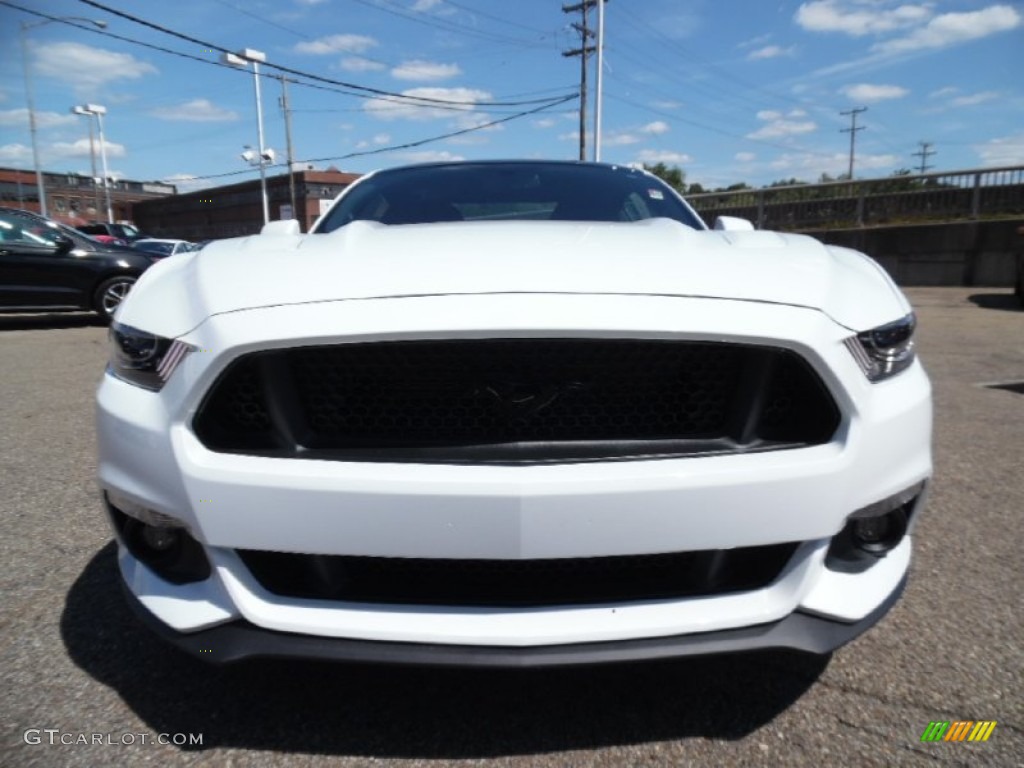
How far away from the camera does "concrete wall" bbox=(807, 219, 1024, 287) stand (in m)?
12.0

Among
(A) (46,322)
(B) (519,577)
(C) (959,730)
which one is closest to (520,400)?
(B) (519,577)

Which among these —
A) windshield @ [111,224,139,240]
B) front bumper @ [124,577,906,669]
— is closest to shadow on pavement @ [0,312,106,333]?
front bumper @ [124,577,906,669]

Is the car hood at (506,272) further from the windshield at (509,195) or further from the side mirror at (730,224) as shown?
the windshield at (509,195)

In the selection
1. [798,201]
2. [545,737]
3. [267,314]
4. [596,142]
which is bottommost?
[545,737]

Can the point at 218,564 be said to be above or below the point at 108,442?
below

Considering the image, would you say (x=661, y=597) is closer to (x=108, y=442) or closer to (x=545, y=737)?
(x=545, y=737)

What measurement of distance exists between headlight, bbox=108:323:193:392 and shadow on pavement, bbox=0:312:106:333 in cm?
949

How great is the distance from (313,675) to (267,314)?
931mm

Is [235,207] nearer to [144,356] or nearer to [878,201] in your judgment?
[878,201]

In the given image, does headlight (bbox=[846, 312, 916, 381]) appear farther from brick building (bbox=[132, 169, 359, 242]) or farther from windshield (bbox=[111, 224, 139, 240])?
brick building (bbox=[132, 169, 359, 242])

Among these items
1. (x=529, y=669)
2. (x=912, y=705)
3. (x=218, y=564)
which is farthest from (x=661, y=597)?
(x=218, y=564)

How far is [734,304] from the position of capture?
138 cm

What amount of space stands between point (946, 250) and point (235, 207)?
178 feet

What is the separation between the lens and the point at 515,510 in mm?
1285
